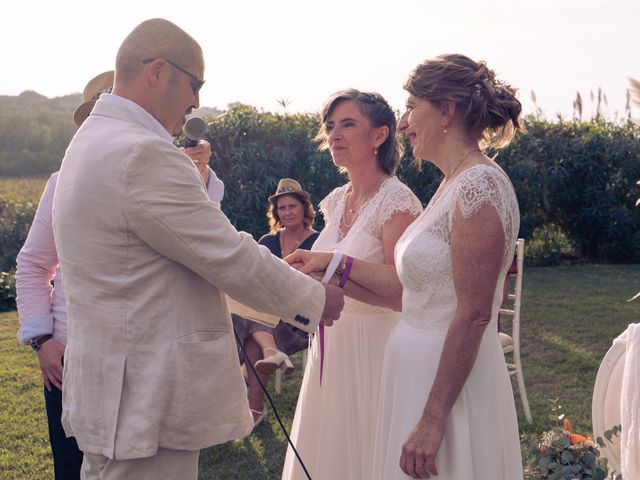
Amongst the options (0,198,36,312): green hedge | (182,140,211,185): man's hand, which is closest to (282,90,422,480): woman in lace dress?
(182,140,211,185): man's hand

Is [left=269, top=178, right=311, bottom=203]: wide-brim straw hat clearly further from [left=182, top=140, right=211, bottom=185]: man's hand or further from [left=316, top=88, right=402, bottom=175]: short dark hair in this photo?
[left=316, top=88, right=402, bottom=175]: short dark hair

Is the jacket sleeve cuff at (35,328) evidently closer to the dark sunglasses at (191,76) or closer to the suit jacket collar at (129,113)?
the suit jacket collar at (129,113)

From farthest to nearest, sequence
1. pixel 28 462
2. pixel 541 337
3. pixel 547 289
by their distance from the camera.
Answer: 1. pixel 547 289
2. pixel 541 337
3. pixel 28 462

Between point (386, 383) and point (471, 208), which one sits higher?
point (471, 208)

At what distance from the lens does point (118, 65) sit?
99.2 inches

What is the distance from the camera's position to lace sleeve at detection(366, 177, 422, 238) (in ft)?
11.1

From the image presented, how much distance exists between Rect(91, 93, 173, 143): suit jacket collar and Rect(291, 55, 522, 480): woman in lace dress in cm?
89

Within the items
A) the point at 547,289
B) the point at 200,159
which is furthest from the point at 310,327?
the point at 547,289

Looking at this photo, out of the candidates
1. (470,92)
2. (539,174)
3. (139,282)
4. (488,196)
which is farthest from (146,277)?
(539,174)

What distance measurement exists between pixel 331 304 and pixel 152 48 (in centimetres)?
109

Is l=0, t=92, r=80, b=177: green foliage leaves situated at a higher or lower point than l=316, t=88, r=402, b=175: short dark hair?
higher

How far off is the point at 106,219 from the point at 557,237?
42.4 ft

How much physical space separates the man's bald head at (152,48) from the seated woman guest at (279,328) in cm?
366

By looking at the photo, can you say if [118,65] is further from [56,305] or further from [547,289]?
[547,289]
